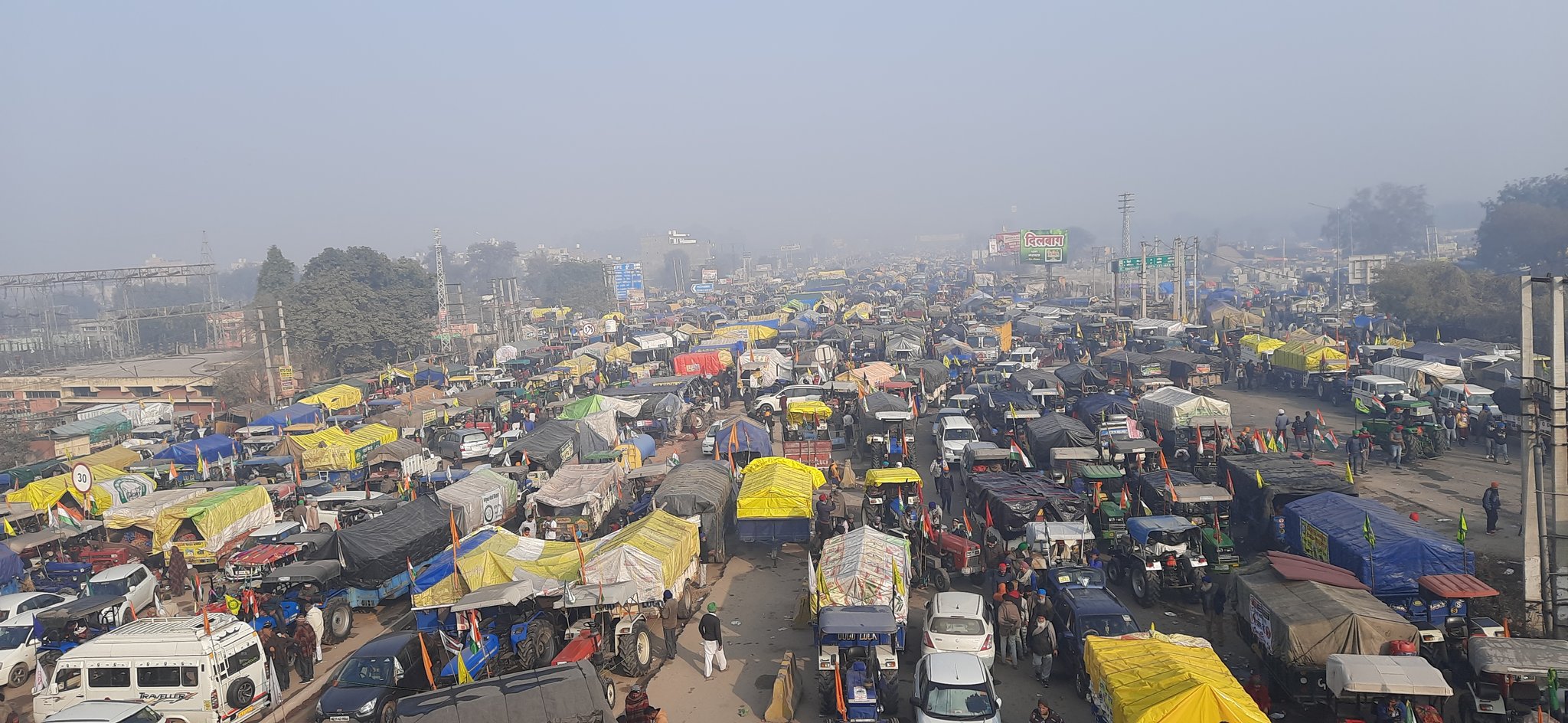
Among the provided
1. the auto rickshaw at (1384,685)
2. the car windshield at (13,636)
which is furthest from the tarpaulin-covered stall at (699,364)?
the auto rickshaw at (1384,685)

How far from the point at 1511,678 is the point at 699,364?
34.2m

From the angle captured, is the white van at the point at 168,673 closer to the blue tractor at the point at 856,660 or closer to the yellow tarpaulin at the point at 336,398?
the blue tractor at the point at 856,660

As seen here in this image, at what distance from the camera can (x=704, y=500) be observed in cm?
1788

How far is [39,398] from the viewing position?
2042 inches

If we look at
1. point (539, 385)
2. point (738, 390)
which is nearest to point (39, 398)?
point (539, 385)

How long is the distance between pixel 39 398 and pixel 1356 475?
6302 centimetres

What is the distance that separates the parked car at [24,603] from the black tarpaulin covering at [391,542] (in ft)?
Result: 15.6

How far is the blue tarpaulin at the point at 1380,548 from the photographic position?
12.5m

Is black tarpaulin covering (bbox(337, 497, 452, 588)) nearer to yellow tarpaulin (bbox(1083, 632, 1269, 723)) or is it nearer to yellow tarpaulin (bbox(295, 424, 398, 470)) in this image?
yellow tarpaulin (bbox(295, 424, 398, 470))

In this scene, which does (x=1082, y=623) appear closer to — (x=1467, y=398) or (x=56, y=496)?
(x=1467, y=398)

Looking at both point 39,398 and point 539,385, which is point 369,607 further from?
point 39,398

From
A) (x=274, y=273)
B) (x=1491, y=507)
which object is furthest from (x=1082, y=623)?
(x=274, y=273)

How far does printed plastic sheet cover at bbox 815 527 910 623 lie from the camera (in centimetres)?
1273

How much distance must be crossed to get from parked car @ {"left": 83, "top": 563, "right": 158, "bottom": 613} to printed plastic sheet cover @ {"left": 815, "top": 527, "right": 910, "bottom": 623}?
12228 millimetres
